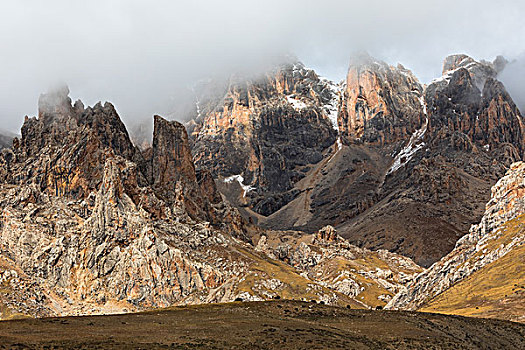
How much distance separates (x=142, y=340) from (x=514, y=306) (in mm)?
81903

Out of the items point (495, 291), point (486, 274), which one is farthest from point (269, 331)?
point (486, 274)

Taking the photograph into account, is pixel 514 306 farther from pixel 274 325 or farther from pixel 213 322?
pixel 213 322

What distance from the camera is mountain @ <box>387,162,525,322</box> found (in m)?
123

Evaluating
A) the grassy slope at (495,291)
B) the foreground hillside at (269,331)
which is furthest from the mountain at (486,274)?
the foreground hillside at (269,331)

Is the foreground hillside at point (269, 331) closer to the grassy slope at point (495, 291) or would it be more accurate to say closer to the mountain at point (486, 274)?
the grassy slope at point (495, 291)

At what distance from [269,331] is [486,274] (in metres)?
A: 94.7

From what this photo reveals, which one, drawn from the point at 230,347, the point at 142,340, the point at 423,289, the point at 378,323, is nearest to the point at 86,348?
the point at 142,340

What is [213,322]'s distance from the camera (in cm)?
8562

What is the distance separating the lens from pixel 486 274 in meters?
150

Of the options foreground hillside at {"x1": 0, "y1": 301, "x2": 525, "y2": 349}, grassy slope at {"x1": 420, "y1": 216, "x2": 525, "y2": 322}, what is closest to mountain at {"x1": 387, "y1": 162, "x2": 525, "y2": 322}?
grassy slope at {"x1": 420, "y1": 216, "x2": 525, "y2": 322}

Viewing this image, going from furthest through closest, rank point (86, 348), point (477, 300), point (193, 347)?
point (477, 300) → point (193, 347) → point (86, 348)

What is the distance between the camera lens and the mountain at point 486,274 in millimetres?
123062

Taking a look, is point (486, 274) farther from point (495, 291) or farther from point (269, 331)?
point (269, 331)

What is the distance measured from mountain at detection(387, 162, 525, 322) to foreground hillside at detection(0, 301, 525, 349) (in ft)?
73.3
